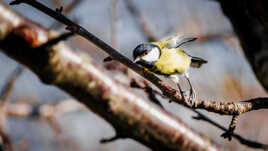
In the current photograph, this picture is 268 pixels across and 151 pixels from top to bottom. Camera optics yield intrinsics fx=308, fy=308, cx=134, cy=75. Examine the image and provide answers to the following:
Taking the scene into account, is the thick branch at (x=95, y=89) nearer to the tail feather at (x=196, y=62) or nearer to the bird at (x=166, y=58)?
the bird at (x=166, y=58)

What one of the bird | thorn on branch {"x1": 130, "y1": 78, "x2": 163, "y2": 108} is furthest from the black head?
thorn on branch {"x1": 130, "y1": 78, "x2": 163, "y2": 108}

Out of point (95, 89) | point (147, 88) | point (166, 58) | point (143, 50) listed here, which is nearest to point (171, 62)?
point (166, 58)

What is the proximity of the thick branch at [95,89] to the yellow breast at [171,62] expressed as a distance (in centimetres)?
19

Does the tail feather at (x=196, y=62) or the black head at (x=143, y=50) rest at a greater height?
the black head at (x=143, y=50)

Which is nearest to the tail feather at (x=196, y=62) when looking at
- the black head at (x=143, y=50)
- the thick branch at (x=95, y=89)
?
the black head at (x=143, y=50)

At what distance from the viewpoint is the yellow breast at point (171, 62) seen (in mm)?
1322

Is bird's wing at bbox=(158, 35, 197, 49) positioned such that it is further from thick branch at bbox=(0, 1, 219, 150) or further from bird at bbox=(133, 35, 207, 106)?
thick branch at bbox=(0, 1, 219, 150)

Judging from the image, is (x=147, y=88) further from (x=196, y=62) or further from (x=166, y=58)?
(x=196, y=62)

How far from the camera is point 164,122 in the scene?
120 cm

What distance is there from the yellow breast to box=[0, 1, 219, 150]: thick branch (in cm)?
19

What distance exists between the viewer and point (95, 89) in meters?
1.15

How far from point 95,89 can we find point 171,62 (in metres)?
0.37

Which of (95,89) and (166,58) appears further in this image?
(166,58)

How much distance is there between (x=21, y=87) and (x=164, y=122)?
3.70m
